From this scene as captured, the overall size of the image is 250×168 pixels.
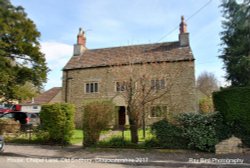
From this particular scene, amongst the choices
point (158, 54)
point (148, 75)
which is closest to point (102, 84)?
point (158, 54)

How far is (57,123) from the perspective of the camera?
1221 cm

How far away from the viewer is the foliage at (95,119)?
38.1 ft

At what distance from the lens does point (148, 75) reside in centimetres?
1351

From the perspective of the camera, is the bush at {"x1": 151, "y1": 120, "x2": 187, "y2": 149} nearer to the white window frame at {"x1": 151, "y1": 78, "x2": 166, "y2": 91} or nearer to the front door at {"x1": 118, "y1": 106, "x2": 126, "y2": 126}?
the white window frame at {"x1": 151, "y1": 78, "x2": 166, "y2": 91}

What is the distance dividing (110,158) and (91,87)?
16.0 metres

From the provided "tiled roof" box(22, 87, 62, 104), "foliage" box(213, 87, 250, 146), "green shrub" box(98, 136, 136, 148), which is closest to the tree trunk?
"green shrub" box(98, 136, 136, 148)

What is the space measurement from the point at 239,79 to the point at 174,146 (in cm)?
1184

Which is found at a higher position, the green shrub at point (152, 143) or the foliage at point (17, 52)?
the foliage at point (17, 52)

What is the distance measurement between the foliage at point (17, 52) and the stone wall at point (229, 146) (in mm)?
12840

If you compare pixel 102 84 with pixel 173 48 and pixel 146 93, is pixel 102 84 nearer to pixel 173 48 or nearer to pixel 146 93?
pixel 173 48

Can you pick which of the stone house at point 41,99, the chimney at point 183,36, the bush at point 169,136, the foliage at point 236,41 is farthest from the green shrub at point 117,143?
the stone house at point 41,99

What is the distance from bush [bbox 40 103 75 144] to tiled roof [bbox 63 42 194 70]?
36.7ft

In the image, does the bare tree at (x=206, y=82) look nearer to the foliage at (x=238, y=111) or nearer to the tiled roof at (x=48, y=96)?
the tiled roof at (x=48, y=96)

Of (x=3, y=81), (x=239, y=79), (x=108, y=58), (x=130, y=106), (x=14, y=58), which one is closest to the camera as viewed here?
(x=130, y=106)
